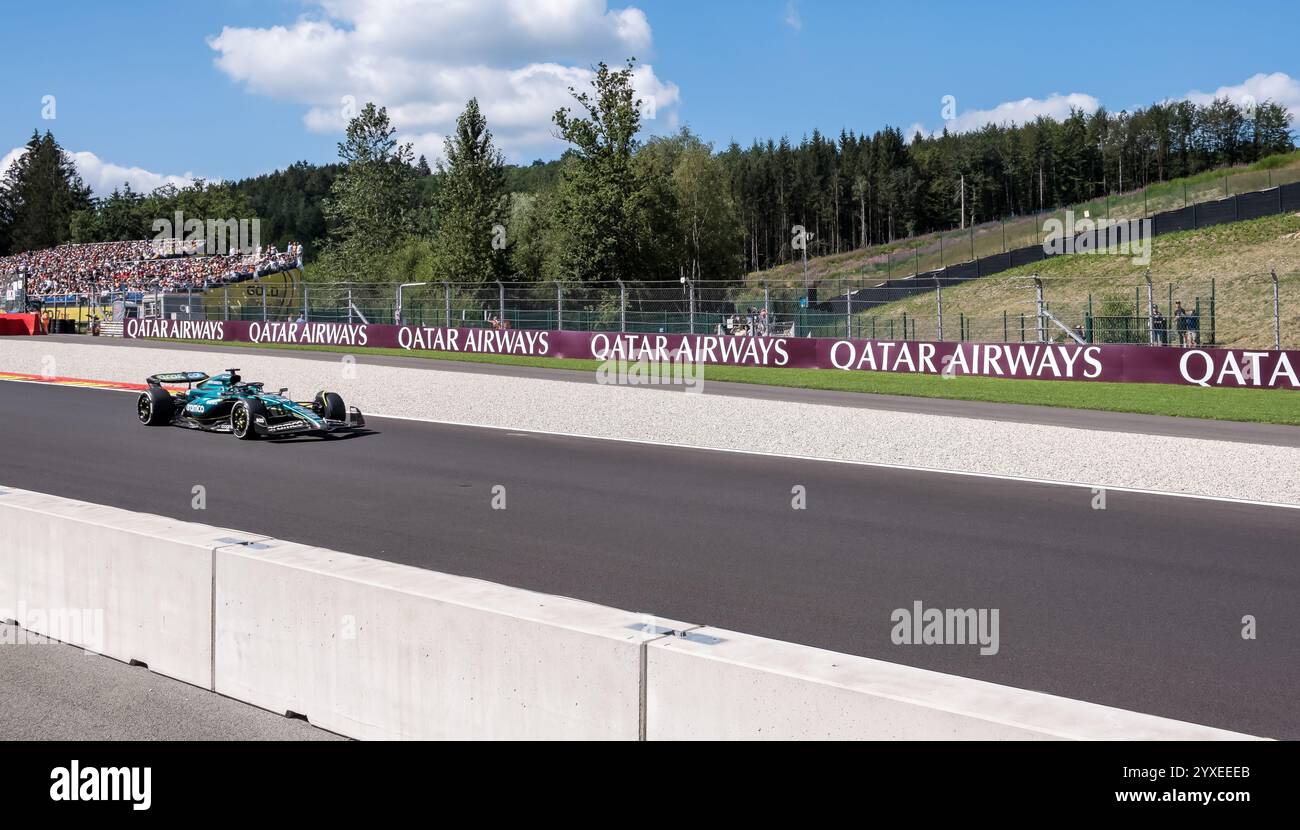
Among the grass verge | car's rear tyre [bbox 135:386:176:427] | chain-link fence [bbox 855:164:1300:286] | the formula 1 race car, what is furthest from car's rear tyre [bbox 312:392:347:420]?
chain-link fence [bbox 855:164:1300:286]

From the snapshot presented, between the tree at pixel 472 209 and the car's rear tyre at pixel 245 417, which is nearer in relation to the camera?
the car's rear tyre at pixel 245 417

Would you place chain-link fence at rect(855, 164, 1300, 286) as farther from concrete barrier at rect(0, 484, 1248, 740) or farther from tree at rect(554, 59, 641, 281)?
concrete barrier at rect(0, 484, 1248, 740)

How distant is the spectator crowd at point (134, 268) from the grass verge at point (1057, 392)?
133 feet

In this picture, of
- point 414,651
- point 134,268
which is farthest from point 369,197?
point 414,651

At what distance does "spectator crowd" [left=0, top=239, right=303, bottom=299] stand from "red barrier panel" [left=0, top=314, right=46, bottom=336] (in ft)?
36.0

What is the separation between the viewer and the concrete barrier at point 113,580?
5895mm

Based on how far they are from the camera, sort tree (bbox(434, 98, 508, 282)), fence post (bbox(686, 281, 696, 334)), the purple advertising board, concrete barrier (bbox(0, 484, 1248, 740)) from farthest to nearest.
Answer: tree (bbox(434, 98, 508, 282))
fence post (bbox(686, 281, 696, 334))
the purple advertising board
concrete barrier (bbox(0, 484, 1248, 740))

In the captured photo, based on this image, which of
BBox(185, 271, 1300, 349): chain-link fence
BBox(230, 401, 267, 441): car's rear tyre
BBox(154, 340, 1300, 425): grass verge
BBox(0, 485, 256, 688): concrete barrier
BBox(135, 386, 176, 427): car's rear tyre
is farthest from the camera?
BBox(185, 271, 1300, 349): chain-link fence

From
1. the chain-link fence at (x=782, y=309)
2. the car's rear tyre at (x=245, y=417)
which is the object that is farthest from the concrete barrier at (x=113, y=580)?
the chain-link fence at (x=782, y=309)

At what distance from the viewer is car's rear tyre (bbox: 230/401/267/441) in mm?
16719

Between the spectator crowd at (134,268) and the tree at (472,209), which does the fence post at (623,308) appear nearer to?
the tree at (472,209)

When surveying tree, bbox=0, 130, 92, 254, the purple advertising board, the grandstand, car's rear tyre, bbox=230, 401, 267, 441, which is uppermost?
tree, bbox=0, 130, 92, 254

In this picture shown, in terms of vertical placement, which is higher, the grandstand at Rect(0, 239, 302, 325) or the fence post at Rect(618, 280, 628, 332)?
the grandstand at Rect(0, 239, 302, 325)

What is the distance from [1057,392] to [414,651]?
21.4 metres
